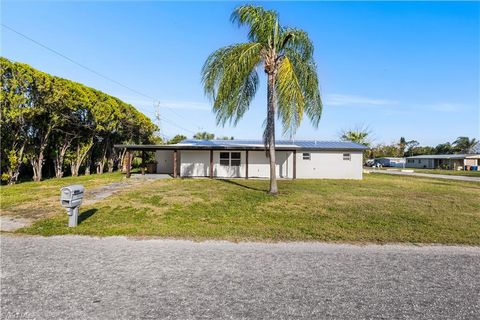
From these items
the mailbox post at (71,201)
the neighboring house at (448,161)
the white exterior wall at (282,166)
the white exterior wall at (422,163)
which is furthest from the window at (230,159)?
the white exterior wall at (422,163)

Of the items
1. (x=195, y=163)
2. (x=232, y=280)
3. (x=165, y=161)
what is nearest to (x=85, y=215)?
(x=232, y=280)

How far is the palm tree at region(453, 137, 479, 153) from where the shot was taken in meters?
66.5

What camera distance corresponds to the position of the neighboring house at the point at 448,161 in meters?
45.7

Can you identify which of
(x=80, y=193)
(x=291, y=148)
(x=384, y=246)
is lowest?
(x=384, y=246)

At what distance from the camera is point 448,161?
48719 millimetres

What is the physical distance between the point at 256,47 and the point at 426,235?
8.35m

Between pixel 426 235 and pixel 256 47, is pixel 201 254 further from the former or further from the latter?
pixel 256 47

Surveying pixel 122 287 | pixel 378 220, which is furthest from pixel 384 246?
pixel 122 287

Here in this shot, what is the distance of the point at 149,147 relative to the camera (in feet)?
64.1

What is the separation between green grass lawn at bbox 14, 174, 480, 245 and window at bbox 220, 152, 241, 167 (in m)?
10.3

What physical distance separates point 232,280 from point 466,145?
83.6 metres

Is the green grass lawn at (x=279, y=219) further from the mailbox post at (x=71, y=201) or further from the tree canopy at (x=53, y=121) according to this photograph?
the tree canopy at (x=53, y=121)

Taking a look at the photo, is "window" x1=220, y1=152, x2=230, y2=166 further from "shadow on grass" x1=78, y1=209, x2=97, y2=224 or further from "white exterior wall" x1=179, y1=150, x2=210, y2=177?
"shadow on grass" x1=78, y1=209, x2=97, y2=224

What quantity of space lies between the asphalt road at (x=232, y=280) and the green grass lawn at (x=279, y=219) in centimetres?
62
